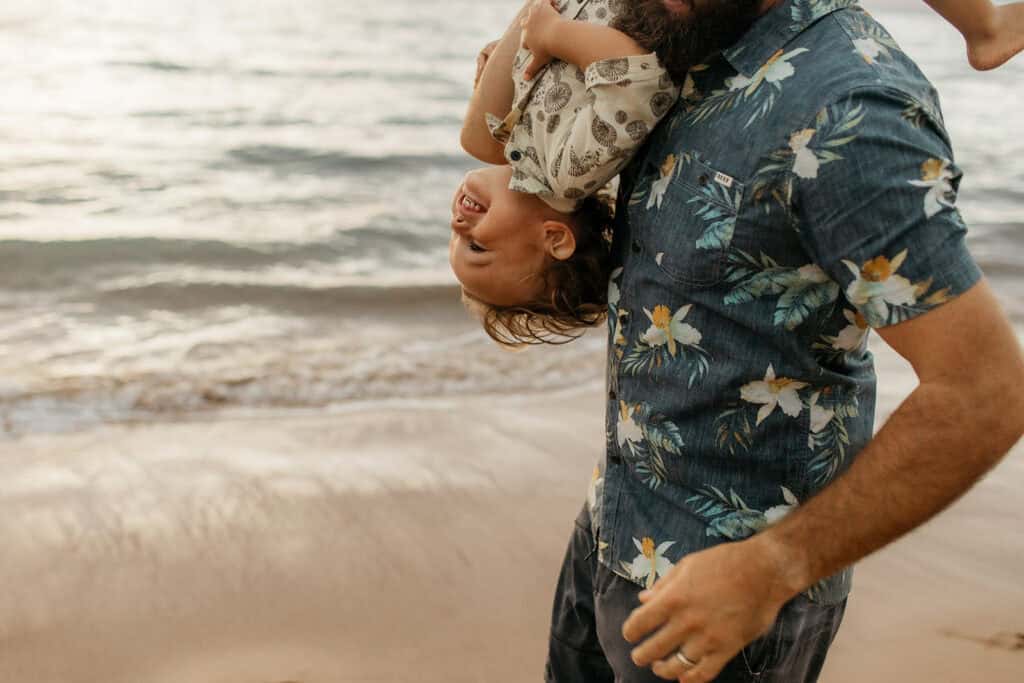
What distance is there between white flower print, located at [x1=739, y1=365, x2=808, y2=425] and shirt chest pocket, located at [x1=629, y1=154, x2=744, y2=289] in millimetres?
140

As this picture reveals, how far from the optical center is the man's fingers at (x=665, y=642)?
122 centimetres

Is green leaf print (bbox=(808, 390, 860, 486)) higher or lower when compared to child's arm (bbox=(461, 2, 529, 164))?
lower

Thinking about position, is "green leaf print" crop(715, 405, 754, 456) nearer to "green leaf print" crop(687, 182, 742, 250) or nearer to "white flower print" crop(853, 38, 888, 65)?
"green leaf print" crop(687, 182, 742, 250)

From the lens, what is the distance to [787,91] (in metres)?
1.22

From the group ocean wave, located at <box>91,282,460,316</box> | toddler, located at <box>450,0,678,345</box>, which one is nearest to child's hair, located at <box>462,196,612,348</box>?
toddler, located at <box>450,0,678,345</box>

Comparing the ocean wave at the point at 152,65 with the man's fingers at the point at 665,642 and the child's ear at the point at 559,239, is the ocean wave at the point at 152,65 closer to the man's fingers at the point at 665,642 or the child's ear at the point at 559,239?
the child's ear at the point at 559,239

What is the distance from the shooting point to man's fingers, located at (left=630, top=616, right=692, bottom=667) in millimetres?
1222

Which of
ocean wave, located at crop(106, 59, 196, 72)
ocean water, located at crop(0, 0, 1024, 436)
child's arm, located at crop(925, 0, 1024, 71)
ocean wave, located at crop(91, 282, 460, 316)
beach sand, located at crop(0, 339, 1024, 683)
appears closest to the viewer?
child's arm, located at crop(925, 0, 1024, 71)

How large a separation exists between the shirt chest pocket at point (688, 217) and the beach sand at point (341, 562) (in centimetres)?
A: 198

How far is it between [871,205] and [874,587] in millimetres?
2592

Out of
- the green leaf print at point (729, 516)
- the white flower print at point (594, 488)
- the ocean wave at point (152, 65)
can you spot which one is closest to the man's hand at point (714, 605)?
the green leaf print at point (729, 516)

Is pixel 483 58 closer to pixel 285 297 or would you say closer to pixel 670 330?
pixel 670 330

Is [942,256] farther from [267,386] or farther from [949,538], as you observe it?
[267,386]

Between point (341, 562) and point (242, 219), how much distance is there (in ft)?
18.3
